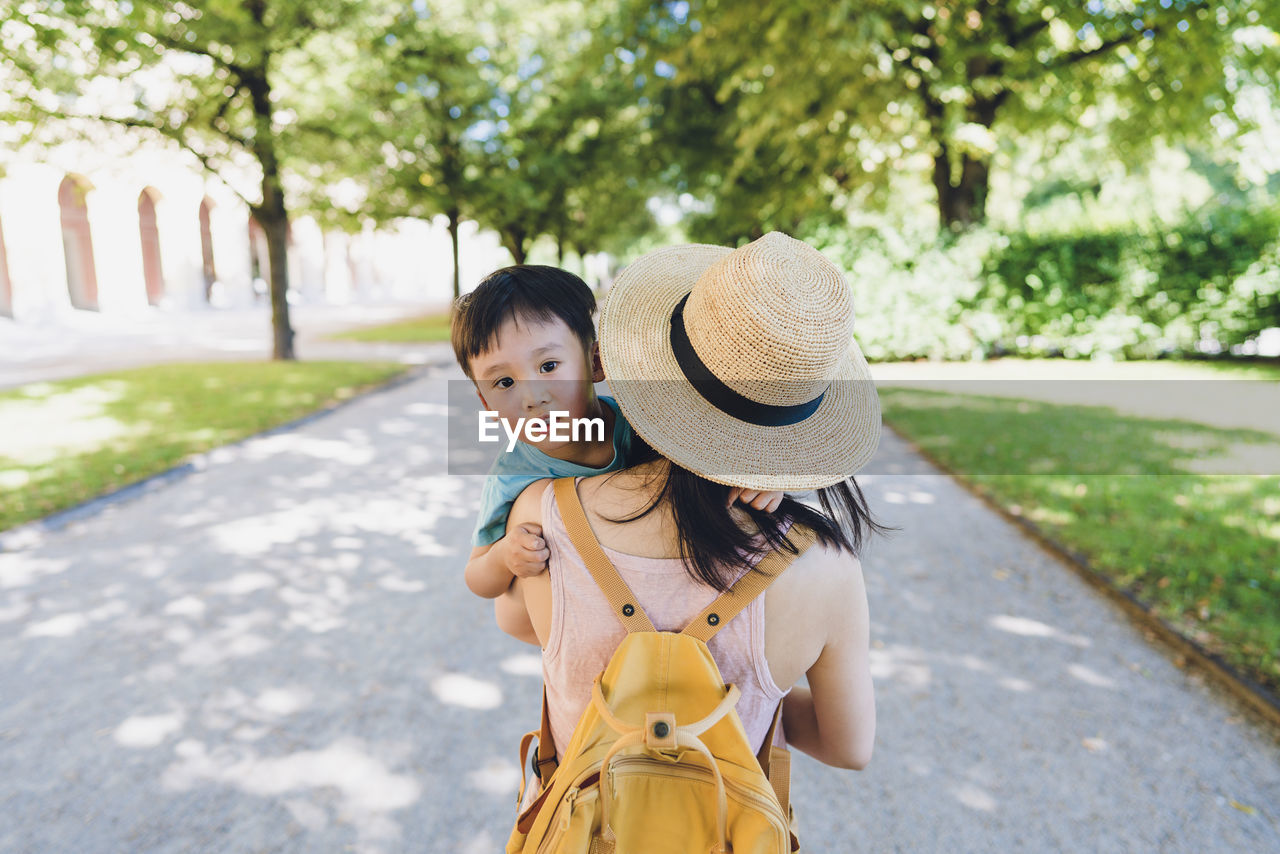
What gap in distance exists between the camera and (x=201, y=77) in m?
12.7

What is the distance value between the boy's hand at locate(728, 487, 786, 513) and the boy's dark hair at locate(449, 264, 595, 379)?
2.24 ft

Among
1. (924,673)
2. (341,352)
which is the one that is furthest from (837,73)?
(341,352)

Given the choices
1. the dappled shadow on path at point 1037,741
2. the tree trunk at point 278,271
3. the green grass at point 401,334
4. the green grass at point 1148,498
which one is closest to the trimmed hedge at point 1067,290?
the green grass at point 1148,498

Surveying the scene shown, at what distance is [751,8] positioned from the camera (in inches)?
330

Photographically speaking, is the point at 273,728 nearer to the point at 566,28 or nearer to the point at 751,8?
the point at 751,8

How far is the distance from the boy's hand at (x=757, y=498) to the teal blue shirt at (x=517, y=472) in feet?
1.06

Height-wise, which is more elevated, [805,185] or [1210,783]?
[805,185]

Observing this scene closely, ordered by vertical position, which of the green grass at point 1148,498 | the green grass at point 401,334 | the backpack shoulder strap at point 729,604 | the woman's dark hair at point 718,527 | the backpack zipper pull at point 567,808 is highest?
the woman's dark hair at point 718,527

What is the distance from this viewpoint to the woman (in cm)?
125

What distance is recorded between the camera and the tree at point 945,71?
351 inches

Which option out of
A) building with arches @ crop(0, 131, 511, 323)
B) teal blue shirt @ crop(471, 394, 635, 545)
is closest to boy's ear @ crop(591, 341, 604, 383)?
teal blue shirt @ crop(471, 394, 635, 545)

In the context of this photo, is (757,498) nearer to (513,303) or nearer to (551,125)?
(513,303)

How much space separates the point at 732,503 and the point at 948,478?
652 cm

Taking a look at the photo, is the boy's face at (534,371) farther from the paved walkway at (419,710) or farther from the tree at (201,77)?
the tree at (201,77)
